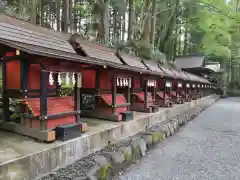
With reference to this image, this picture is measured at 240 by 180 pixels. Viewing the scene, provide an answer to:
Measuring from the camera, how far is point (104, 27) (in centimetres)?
1059

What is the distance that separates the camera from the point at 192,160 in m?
5.00

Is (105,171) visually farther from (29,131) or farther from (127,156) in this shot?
(29,131)

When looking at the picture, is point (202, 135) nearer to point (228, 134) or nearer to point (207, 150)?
point (228, 134)

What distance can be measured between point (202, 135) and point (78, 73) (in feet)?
17.1

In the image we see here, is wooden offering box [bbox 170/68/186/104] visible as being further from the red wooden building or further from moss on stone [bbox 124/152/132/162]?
moss on stone [bbox 124/152/132/162]

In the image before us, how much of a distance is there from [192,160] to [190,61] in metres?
22.1

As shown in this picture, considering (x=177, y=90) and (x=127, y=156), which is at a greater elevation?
(x=177, y=90)

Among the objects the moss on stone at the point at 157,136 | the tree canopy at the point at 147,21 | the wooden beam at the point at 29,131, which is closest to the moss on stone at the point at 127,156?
the wooden beam at the point at 29,131

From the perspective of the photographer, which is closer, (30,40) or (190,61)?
(30,40)

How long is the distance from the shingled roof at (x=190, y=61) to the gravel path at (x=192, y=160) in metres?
18.2

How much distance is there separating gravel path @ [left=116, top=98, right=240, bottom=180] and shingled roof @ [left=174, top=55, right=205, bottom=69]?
18.2 meters

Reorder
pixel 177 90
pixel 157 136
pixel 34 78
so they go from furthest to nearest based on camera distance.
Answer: pixel 177 90
pixel 157 136
pixel 34 78

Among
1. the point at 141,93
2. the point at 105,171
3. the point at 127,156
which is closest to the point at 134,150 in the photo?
the point at 127,156

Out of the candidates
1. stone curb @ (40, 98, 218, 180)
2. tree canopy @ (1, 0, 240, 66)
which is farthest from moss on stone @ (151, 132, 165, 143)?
tree canopy @ (1, 0, 240, 66)
